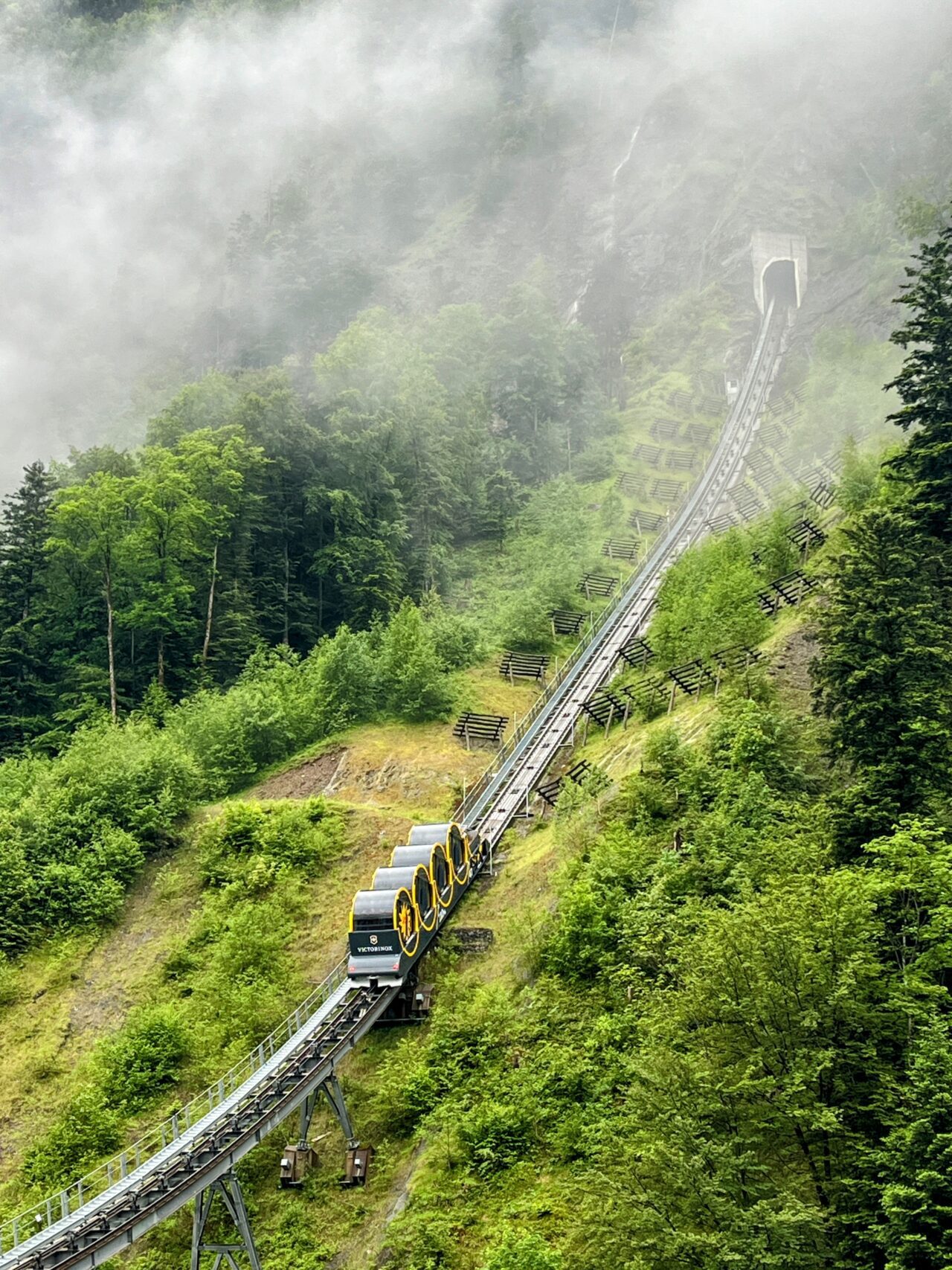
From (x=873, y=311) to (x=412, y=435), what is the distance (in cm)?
3772

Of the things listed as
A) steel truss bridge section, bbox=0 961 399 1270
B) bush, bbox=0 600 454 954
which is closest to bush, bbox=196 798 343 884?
bush, bbox=0 600 454 954

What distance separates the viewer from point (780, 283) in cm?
9519

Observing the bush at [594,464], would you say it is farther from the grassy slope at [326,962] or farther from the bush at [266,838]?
the bush at [266,838]

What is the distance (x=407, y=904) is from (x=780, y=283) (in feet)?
265

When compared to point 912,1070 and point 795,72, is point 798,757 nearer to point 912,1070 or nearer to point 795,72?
point 912,1070

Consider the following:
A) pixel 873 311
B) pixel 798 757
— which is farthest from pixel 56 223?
pixel 798 757

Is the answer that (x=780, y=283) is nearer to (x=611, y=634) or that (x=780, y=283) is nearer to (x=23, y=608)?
(x=611, y=634)

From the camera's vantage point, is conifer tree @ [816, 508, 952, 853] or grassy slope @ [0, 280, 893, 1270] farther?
grassy slope @ [0, 280, 893, 1270]

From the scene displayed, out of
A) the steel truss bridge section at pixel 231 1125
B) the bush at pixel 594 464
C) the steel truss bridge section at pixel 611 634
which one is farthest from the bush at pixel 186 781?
the bush at pixel 594 464

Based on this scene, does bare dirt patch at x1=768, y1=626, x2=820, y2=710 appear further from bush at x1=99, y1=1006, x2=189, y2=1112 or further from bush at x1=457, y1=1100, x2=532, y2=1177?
bush at x1=99, y1=1006, x2=189, y2=1112

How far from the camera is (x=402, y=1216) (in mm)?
22609

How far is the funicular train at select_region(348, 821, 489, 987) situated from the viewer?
28.9 meters

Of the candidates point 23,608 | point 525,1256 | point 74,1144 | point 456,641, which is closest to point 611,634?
point 456,641

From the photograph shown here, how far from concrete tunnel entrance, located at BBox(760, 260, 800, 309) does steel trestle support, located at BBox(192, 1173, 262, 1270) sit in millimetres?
86493
